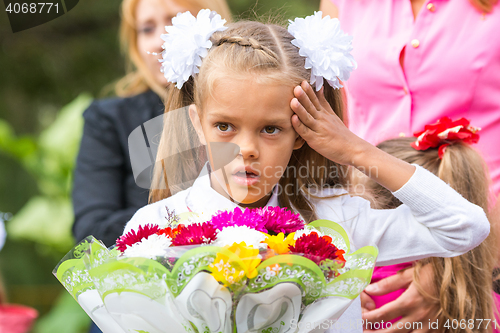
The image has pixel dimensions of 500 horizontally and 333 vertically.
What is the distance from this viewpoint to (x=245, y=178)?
1242 mm

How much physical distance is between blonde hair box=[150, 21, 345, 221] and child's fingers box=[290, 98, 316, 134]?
0.05 m

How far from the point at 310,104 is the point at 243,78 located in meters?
0.20

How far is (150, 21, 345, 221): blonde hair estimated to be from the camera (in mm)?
1283

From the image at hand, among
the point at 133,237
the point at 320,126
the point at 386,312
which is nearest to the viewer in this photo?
the point at 133,237

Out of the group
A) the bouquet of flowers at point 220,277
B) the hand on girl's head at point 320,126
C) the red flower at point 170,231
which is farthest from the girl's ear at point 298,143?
the red flower at point 170,231

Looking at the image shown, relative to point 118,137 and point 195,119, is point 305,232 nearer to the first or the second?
→ point 195,119

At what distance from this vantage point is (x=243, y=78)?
1.25 m

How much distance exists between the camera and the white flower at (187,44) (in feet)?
4.27

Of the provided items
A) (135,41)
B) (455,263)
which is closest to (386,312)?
(455,263)

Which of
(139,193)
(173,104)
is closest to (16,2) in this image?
(139,193)

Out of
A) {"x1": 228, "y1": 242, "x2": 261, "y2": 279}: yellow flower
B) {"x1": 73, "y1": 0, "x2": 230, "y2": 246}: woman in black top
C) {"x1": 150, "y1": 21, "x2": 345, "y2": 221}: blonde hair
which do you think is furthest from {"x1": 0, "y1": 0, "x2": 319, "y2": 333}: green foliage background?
{"x1": 228, "y1": 242, "x2": 261, "y2": 279}: yellow flower

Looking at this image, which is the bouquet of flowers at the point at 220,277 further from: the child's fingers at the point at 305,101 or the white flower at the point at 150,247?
the child's fingers at the point at 305,101

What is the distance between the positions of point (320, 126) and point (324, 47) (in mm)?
220

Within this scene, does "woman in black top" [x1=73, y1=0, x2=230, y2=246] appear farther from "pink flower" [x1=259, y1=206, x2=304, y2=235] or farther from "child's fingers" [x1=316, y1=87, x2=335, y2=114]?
"pink flower" [x1=259, y1=206, x2=304, y2=235]
